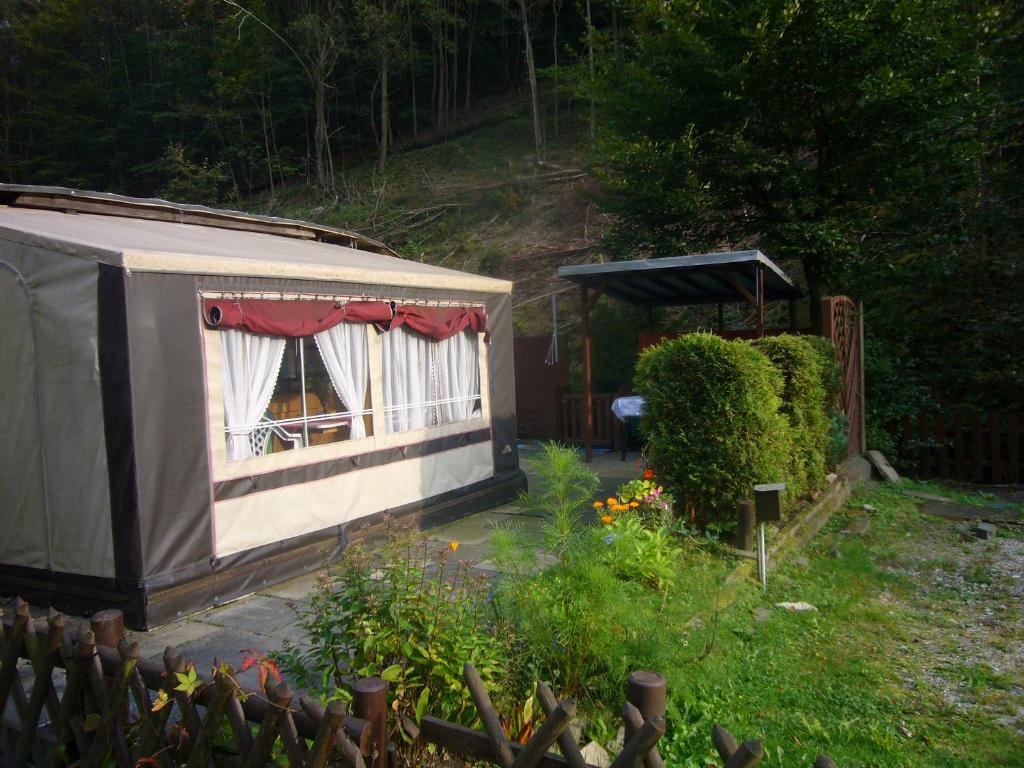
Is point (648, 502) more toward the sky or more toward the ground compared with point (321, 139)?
more toward the ground

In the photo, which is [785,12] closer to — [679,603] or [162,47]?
[679,603]

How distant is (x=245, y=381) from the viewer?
540 centimetres

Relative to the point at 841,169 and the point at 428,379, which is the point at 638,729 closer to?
the point at 428,379

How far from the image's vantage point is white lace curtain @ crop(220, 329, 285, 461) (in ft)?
17.3

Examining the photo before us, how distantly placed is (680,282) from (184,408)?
691 centimetres

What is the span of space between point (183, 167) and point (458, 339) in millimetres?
23069

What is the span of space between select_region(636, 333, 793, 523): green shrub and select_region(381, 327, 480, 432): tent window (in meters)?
2.29

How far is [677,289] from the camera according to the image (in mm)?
10523

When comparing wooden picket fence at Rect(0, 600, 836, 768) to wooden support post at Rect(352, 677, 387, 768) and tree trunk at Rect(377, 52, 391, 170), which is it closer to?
wooden support post at Rect(352, 677, 387, 768)

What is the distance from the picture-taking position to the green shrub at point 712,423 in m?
5.67

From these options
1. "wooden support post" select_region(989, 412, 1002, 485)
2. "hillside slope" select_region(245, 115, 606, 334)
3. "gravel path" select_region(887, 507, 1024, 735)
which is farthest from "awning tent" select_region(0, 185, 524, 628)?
"hillside slope" select_region(245, 115, 606, 334)

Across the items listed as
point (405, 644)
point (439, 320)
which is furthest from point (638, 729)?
point (439, 320)

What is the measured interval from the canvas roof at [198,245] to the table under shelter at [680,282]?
1.47 meters

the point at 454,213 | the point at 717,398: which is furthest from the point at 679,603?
the point at 454,213
